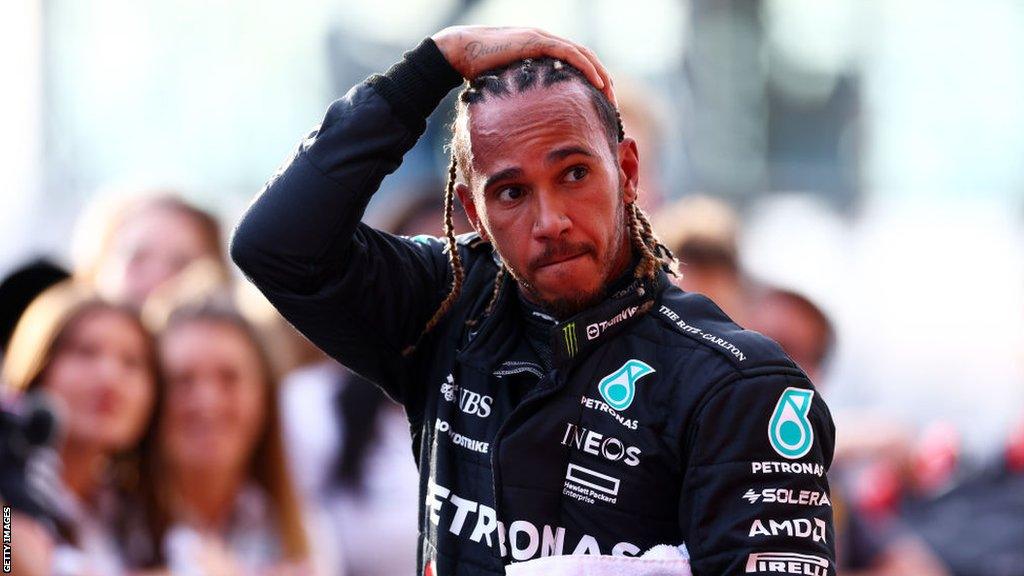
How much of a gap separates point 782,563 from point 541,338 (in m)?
0.59

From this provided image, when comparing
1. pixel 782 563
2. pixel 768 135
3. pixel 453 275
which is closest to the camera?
pixel 782 563

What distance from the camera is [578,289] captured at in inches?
94.9

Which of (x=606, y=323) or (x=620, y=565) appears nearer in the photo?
(x=620, y=565)

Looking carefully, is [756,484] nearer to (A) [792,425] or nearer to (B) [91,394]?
(A) [792,425]

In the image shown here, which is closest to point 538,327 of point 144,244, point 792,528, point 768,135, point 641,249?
point 641,249

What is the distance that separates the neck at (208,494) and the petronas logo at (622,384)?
3166 millimetres

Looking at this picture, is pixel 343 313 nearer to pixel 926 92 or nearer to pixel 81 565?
pixel 81 565

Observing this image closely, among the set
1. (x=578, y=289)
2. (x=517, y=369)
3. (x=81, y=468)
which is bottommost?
(x=517, y=369)

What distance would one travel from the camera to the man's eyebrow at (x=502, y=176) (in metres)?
2.40

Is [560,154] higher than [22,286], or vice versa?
[22,286]

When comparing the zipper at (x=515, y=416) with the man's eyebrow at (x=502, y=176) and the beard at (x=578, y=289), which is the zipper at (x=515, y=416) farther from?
the man's eyebrow at (x=502, y=176)

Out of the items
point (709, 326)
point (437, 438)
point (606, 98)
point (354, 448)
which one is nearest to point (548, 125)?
point (606, 98)

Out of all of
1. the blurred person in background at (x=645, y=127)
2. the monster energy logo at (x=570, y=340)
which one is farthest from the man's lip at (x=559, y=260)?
the blurred person in background at (x=645, y=127)

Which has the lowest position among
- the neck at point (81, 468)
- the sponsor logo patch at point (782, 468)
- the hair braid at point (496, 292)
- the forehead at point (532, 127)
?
the sponsor logo patch at point (782, 468)
